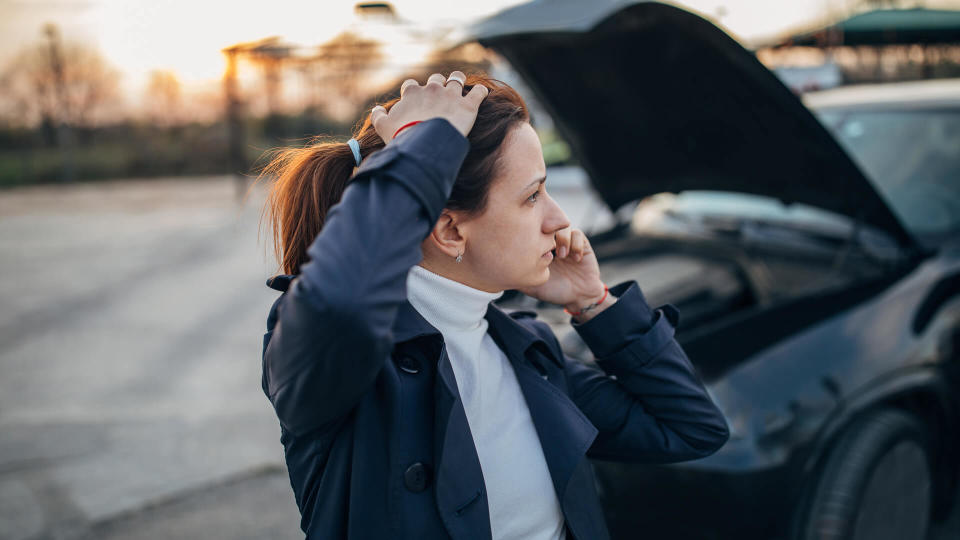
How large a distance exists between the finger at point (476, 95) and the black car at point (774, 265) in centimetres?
62

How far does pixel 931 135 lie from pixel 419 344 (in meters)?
2.86

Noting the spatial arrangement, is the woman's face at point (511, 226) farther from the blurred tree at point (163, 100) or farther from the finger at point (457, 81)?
the blurred tree at point (163, 100)

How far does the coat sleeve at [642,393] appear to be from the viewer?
147 centimetres

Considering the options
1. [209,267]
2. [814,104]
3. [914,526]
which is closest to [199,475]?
[914,526]

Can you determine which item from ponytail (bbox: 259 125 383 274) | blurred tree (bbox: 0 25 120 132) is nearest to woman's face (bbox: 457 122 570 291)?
ponytail (bbox: 259 125 383 274)

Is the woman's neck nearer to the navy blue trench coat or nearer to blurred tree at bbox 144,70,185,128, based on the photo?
the navy blue trench coat

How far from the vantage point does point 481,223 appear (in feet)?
4.09

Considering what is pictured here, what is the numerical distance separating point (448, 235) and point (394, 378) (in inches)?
10.8

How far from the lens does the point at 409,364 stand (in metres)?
1.18

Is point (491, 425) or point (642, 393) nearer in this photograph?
point (491, 425)

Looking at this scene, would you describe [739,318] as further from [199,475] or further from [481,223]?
[199,475]

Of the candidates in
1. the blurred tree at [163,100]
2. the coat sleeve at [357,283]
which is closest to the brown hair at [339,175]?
the coat sleeve at [357,283]

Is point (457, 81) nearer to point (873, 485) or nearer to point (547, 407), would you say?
point (547, 407)

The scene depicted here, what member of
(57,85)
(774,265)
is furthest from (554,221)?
(57,85)
